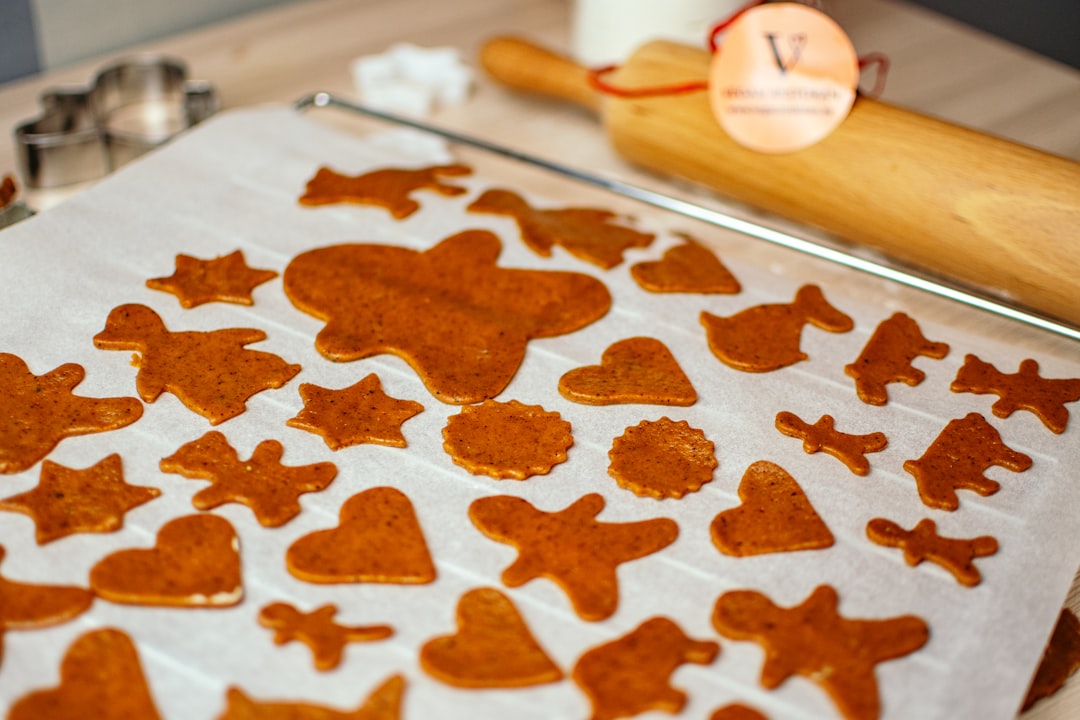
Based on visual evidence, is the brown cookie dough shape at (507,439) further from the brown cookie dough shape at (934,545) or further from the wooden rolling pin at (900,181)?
the wooden rolling pin at (900,181)

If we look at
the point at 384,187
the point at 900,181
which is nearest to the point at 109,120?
the point at 384,187

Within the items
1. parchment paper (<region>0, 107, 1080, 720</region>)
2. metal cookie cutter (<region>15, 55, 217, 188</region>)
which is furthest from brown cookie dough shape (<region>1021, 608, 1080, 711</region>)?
metal cookie cutter (<region>15, 55, 217, 188</region>)

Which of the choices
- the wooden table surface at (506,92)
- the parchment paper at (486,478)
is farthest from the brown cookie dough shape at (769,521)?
the wooden table surface at (506,92)

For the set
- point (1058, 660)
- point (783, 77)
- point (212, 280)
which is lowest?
point (1058, 660)

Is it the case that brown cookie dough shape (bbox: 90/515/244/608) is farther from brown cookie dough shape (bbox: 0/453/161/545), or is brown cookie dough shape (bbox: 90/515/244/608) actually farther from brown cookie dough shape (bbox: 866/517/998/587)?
brown cookie dough shape (bbox: 866/517/998/587)

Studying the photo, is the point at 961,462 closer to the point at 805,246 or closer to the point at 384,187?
the point at 805,246

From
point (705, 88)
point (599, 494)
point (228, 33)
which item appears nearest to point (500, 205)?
point (705, 88)
